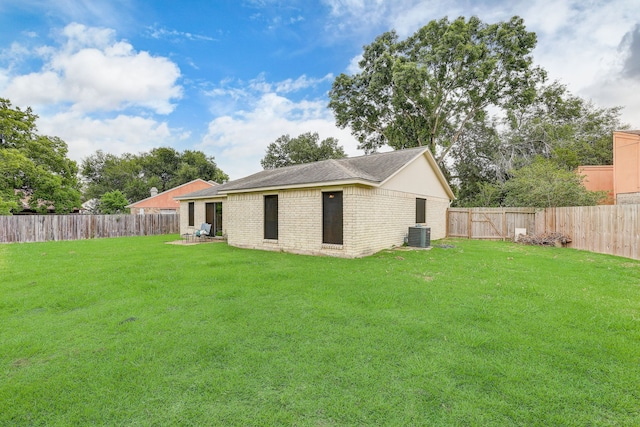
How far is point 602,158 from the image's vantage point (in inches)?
886

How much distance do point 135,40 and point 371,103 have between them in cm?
1907

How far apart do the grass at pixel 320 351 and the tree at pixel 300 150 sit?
29.7m

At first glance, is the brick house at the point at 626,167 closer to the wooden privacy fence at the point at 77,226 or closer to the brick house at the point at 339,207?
the brick house at the point at 339,207

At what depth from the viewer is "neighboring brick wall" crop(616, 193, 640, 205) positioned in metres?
14.9

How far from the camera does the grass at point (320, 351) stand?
2303 millimetres

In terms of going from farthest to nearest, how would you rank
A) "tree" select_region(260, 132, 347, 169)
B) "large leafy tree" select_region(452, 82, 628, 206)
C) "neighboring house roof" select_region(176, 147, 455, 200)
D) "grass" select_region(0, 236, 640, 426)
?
1. "tree" select_region(260, 132, 347, 169)
2. "large leafy tree" select_region(452, 82, 628, 206)
3. "neighboring house roof" select_region(176, 147, 455, 200)
4. "grass" select_region(0, 236, 640, 426)

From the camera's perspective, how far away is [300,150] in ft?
115

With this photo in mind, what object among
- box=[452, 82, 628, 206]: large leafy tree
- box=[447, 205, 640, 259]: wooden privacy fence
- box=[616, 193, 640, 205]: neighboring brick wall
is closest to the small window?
box=[447, 205, 640, 259]: wooden privacy fence

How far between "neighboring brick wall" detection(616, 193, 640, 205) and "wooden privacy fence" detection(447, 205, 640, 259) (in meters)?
6.12

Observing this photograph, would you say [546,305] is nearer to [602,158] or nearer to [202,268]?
[202,268]

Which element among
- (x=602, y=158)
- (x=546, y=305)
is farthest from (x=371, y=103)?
(x=546, y=305)

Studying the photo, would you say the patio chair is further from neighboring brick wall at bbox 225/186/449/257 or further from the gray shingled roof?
neighboring brick wall at bbox 225/186/449/257

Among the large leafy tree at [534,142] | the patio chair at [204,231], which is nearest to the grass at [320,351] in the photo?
the patio chair at [204,231]

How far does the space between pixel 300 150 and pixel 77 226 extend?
925 inches
